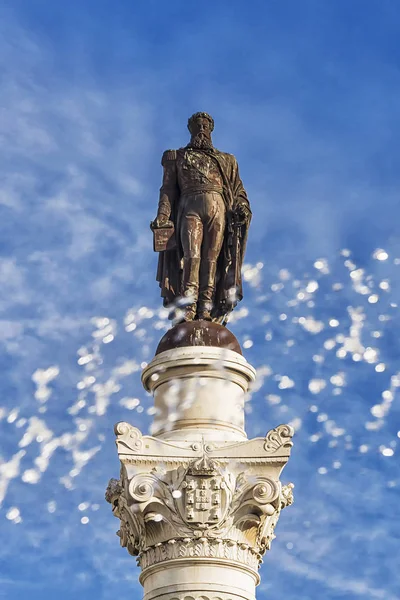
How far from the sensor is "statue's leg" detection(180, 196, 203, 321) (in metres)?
23.7

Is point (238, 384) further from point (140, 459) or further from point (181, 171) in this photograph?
point (181, 171)

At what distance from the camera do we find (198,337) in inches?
885

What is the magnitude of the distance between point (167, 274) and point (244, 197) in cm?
234

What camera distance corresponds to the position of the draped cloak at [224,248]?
24219mm

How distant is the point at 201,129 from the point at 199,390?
21.3 feet

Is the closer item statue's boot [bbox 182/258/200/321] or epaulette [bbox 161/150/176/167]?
statue's boot [bbox 182/258/200/321]

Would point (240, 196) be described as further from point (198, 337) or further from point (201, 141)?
point (198, 337)


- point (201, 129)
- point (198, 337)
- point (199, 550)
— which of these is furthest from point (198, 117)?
point (199, 550)

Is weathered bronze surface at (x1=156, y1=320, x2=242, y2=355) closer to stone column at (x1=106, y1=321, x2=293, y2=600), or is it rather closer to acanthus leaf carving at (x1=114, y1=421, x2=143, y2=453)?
stone column at (x1=106, y1=321, x2=293, y2=600)

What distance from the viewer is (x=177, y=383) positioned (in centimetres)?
2191

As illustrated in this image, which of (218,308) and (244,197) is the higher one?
(244,197)

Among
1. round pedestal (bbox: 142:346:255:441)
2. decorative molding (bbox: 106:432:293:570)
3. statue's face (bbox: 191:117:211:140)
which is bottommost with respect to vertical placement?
decorative molding (bbox: 106:432:293:570)

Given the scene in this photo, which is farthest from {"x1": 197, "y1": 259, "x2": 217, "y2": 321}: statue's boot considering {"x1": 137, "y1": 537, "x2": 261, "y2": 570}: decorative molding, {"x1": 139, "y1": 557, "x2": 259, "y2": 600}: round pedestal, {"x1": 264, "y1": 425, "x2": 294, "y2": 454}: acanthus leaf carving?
{"x1": 139, "y1": 557, "x2": 259, "y2": 600}: round pedestal

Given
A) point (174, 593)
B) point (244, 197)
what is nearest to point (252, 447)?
point (174, 593)
